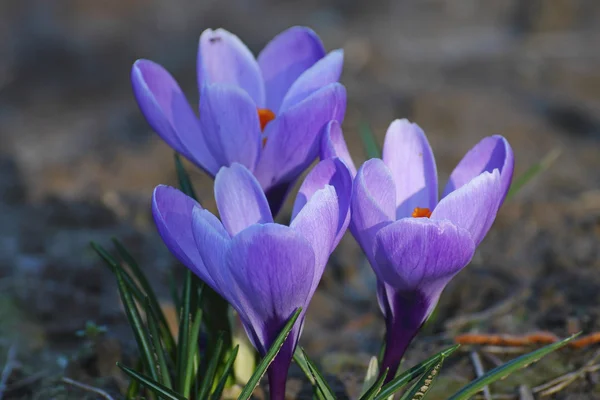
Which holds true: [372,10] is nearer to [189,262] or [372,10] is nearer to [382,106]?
[382,106]

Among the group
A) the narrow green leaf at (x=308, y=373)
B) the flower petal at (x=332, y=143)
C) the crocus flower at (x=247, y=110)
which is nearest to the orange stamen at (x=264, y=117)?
the crocus flower at (x=247, y=110)

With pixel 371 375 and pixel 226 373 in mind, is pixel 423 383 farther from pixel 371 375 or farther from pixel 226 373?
pixel 226 373

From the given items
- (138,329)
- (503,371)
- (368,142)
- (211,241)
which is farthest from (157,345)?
(368,142)

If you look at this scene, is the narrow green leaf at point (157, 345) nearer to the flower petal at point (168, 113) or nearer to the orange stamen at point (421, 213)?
the flower petal at point (168, 113)

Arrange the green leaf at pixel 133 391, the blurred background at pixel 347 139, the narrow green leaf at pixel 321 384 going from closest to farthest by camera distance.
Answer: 1. the narrow green leaf at pixel 321 384
2. the green leaf at pixel 133 391
3. the blurred background at pixel 347 139

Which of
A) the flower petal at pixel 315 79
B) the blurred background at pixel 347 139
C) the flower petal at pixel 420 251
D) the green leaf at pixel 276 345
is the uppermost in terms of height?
the flower petal at pixel 315 79

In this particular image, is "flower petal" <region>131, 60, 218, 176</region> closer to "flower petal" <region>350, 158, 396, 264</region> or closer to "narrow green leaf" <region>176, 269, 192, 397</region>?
"narrow green leaf" <region>176, 269, 192, 397</region>

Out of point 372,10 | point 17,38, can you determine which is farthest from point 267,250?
point 372,10

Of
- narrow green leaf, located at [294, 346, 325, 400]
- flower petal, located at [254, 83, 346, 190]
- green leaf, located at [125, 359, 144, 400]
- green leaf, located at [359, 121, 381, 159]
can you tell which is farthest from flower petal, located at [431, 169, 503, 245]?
green leaf, located at [359, 121, 381, 159]
